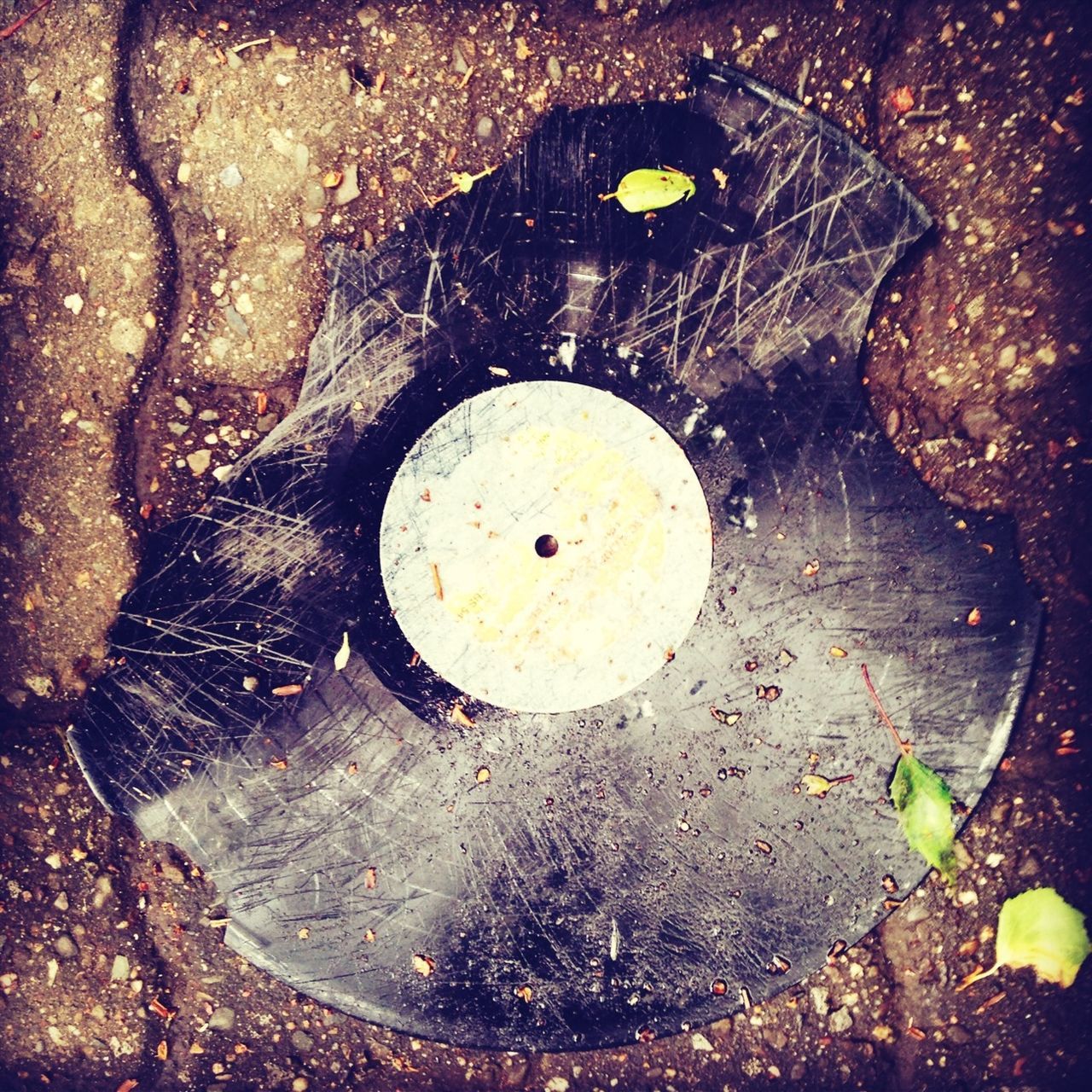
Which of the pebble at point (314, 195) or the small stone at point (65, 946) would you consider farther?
the small stone at point (65, 946)

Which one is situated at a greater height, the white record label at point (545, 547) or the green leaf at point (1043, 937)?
the white record label at point (545, 547)

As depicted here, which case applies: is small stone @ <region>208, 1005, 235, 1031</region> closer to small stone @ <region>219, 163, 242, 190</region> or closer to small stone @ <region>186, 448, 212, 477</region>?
small stone @ <region>186, 448, 212, 477</region>

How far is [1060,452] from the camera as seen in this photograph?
1.83 meters

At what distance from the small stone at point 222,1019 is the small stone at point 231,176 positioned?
2.34 metres

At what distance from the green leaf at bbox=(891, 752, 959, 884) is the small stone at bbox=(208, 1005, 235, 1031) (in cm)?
201

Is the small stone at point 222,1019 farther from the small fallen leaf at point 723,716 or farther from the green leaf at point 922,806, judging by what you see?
the green leaf at point 922,806

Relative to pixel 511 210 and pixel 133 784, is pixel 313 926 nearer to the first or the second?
pixel 133 784

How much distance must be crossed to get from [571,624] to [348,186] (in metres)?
1.35

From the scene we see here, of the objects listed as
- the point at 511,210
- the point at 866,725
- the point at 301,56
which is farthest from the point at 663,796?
the point at 301,56

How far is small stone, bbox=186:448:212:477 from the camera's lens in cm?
183

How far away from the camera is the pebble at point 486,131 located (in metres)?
1.79

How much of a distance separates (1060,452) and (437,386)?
1.75m

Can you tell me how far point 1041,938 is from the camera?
6.13 feet

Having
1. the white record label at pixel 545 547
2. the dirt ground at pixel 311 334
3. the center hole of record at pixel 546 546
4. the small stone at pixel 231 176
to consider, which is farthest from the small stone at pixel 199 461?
the center hole of record at pixel 546 546
